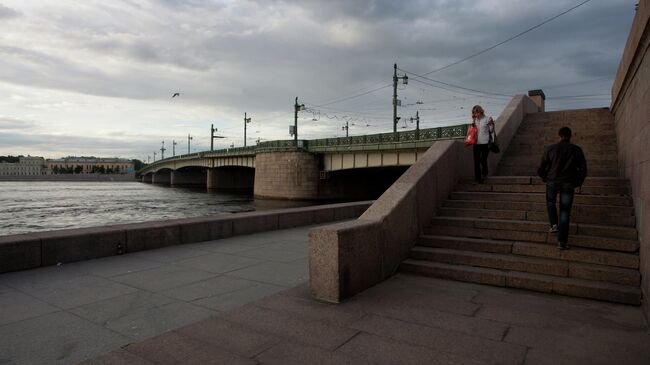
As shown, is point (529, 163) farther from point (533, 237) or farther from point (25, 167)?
point (25, 167)

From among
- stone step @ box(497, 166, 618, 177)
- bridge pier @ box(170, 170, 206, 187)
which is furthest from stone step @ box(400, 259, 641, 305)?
bridge pier @ box(170, 170, 206, 187)

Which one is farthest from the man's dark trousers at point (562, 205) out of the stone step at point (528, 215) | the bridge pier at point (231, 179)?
the bridge pier at point (231, 179)

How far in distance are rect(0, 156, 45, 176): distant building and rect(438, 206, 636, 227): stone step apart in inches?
7677

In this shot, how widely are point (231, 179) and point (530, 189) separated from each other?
218 ft

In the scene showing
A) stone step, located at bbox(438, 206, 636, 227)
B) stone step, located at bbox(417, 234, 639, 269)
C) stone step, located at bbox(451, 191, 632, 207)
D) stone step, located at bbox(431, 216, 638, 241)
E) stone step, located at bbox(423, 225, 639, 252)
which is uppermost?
stone step, located at bbox(451, 191, 632, 207)

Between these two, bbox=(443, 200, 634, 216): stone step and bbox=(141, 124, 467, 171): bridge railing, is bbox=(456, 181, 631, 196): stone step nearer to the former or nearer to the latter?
bbox=(443, 200, 634, 216): stone step

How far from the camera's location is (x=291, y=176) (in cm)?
4284

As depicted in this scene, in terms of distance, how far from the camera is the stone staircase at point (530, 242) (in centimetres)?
447

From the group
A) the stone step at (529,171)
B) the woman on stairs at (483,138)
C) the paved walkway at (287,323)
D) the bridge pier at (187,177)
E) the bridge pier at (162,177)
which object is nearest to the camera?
the paved walkway at (287,323)

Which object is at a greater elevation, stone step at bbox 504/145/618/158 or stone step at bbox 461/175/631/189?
stone step at bbox 504/145/618/158

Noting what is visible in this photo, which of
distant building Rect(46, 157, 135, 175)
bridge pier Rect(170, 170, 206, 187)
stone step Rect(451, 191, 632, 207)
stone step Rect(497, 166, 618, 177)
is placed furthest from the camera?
distant building Rect(46, 157, 135, 175)

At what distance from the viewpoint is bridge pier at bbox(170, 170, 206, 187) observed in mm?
92125

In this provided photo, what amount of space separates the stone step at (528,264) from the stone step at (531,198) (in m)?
1.62

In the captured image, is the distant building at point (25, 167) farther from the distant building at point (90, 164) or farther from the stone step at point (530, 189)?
the stone step at point (530, 189)
